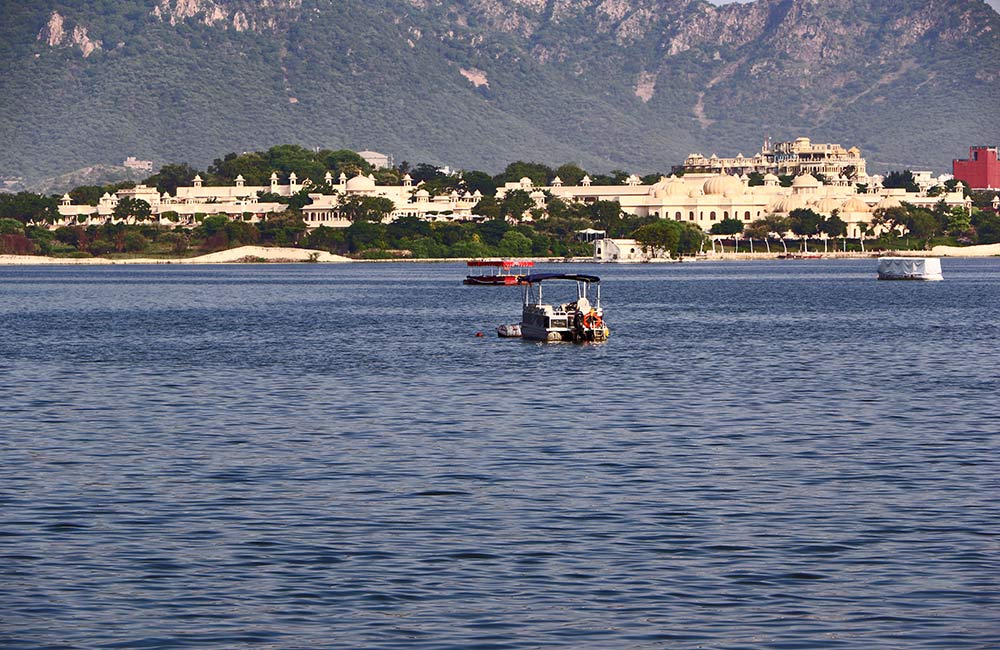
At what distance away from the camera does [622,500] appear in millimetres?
37719

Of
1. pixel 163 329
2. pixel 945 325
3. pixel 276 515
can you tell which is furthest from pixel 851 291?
pixel 276 515

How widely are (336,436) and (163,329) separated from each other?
6436 cm

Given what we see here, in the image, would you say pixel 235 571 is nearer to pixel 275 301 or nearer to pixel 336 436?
pixel 336 436

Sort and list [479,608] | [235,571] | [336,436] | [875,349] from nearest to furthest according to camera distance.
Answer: [479,608] → [235,571] → [336,436] → [875,349]

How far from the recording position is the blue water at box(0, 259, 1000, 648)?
27.7m

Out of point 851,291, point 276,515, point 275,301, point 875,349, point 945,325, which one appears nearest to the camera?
point 276,515

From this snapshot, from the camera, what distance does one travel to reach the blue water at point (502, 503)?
27.7 m

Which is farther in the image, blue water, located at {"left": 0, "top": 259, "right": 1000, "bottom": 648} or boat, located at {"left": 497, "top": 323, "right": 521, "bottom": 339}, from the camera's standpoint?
boat, located at {"left": 497, "top": 323, "right": 521, "bottom": 339}

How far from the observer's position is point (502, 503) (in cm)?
3744

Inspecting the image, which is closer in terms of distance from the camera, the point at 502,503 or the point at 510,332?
the point at 502,503

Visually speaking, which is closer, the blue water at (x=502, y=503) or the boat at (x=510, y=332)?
the blue water at (x=502, y=503)

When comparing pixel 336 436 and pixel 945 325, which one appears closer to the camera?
pixel 336 436

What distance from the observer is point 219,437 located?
49781 mm

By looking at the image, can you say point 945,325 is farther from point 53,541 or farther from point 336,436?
point 53,541
